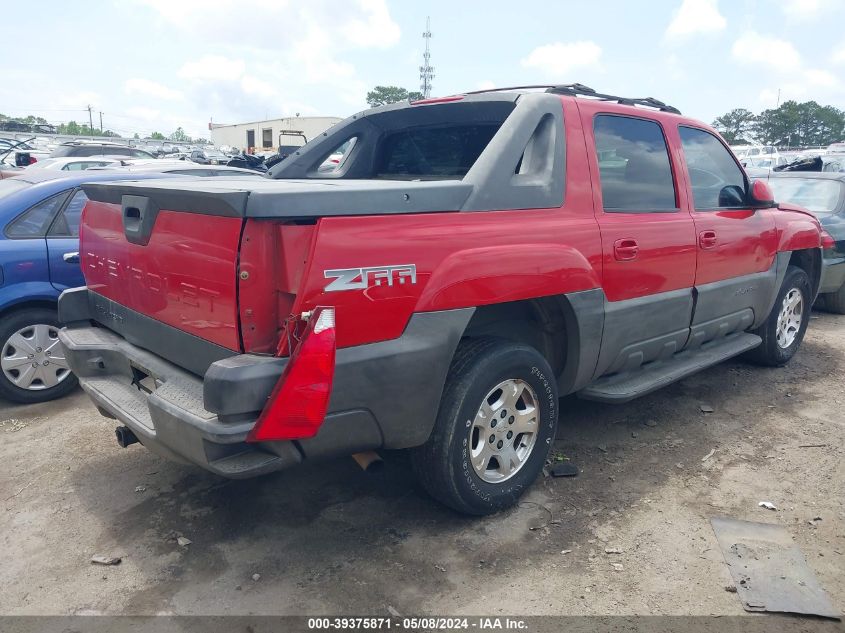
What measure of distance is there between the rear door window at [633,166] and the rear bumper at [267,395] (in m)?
1.39

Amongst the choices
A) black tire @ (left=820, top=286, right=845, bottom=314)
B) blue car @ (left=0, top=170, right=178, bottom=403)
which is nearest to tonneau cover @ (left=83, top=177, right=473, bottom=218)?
blue car @ (left=0, top=170, right=178, bottom=403)

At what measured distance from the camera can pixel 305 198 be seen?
238 centimetres

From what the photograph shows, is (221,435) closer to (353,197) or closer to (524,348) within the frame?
(353,197)

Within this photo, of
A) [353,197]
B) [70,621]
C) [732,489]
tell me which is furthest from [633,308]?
[70,621]

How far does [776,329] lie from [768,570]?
10.4ft

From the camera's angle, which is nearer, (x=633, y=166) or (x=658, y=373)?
(x=633, y=166)

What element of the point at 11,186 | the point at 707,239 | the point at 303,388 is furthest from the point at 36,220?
the point at 707,239

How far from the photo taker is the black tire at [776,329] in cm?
541

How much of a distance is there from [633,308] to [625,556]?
54.5 inches

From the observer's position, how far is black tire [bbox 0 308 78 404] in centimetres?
457

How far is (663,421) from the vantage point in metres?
4.52

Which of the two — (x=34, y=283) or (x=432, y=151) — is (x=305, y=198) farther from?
(x=34, y=283)

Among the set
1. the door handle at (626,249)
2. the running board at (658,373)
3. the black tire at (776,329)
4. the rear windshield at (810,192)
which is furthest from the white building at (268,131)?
the door handle at (626,249)

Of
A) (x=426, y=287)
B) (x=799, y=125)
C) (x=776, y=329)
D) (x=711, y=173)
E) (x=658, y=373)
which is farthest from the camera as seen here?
(x=799, y=125)
